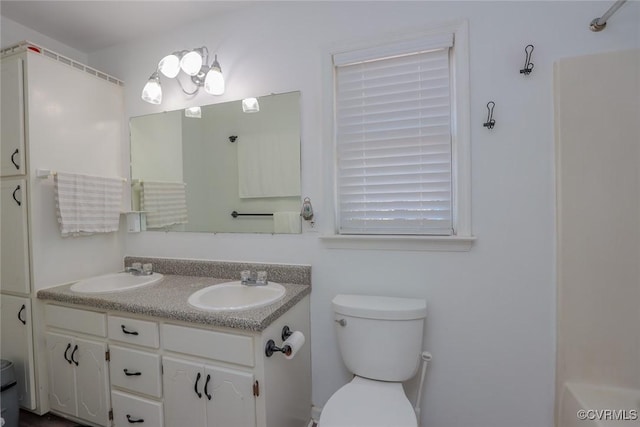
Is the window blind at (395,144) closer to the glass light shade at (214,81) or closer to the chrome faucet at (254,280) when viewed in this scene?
the chrome faucet at (254,280)

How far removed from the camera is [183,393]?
1203 millimetres

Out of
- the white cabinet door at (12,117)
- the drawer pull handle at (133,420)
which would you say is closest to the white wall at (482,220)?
the drawer pull handle at (133,420)

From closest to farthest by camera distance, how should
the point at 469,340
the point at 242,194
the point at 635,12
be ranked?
the point at 635,12, the point at 469,340, the point at 242,194

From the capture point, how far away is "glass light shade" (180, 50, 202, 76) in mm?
1588

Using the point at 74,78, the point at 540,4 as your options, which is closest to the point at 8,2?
the point at 74,78

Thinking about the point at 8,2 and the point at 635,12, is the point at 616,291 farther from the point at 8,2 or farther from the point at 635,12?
the point at 8,2

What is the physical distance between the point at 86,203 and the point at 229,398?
4.69 ft

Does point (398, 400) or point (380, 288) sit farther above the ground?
point (380, 288)

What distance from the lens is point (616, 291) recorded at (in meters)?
1.16

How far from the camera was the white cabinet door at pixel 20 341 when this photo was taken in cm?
152

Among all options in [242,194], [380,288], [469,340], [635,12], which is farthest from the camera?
[242,194]

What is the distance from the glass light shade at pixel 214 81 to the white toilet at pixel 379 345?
136cm

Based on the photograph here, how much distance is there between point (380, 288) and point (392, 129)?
32.0 inches

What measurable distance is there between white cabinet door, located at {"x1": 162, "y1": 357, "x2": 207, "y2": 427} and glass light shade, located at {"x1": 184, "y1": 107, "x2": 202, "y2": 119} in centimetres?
137
